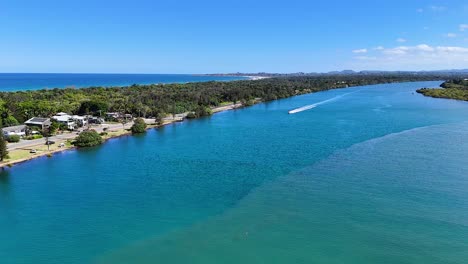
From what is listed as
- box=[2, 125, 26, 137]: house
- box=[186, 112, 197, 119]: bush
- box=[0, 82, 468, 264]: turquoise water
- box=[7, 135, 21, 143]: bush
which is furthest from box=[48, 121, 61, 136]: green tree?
box=[186, 112, 197, 119]: bush

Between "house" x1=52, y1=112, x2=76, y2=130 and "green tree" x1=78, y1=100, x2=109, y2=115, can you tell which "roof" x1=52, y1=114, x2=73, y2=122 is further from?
"green tree" x1=78, y1=100, x2=109, y2=115

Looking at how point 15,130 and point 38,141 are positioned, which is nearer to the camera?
point 38,141

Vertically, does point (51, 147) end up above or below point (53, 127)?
below

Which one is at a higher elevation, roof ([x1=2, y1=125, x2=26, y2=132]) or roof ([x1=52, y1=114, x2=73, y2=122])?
roof ([x1=52, y1=114, x2=73, y2=122])

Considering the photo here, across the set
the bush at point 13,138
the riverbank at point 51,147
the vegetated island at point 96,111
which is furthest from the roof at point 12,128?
the riverbank at point 51,147

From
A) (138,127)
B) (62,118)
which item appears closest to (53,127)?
(62,118)

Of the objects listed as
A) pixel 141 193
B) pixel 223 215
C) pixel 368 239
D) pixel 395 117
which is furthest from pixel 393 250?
pixel 395 117

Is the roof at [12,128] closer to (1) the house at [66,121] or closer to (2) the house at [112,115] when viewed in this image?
(1) the house at [66,121]

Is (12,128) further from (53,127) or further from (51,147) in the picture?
(51,147)
